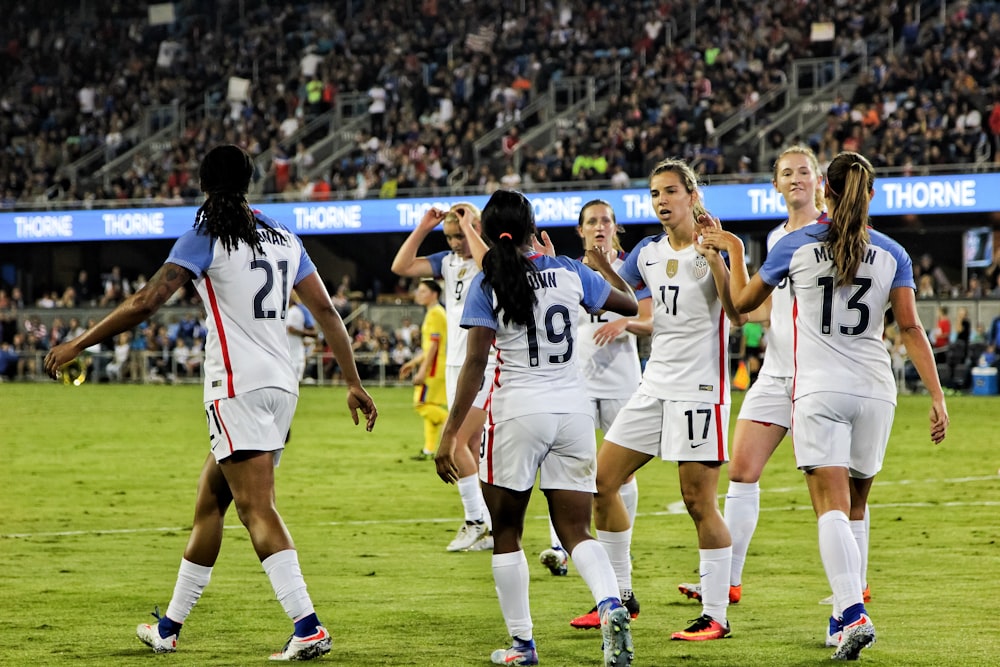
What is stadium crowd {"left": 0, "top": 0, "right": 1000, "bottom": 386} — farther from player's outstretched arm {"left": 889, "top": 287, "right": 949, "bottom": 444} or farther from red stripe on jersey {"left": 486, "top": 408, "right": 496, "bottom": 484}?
red stripe on jersey {"left": 486, "top": 408, "right": 496, "bottom": 484}

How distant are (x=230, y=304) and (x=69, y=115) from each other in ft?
147

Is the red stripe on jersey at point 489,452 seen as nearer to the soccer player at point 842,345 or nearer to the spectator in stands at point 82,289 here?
the soccer player at point 842,345

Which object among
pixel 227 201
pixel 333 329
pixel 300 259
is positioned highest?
pixel 227 201

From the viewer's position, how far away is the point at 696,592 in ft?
25.7

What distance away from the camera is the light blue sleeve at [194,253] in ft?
20.0

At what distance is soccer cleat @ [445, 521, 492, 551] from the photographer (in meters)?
9.95

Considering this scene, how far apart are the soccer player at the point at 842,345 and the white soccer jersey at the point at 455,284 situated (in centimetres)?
410

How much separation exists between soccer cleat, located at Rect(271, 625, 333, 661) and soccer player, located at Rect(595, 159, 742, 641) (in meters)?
1.68

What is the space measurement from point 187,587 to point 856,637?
119 inches

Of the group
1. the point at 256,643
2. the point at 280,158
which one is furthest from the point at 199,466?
the point at 280,158

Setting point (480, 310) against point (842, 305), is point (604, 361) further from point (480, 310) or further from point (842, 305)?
point (480, 310)

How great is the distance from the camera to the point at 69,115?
4831 centimetres

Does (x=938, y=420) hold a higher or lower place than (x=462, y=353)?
higher

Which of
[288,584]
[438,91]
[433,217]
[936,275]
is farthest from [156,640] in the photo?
[438,91]
